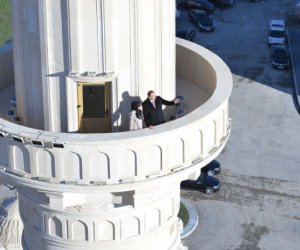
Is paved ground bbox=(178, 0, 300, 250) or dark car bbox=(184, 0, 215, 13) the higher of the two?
dark car bbox=(184, 0, 215, 13)

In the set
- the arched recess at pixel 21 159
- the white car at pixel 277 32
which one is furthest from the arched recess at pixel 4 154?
the white car at pixel 277 32

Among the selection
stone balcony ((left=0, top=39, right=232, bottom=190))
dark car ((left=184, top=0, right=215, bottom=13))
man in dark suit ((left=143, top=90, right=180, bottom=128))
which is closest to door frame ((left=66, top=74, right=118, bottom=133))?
man in dark suit ((left=143, top=90, right=180, bottom=128))

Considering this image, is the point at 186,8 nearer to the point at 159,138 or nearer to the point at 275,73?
the point at 275,73

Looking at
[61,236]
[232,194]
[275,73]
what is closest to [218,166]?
[232,194]

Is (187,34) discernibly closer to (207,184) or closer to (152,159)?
(207,184)

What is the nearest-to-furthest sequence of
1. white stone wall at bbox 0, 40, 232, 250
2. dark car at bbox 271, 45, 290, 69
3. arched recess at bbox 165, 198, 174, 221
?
white stone wall at bbox 0, 40, 232, 250
arched recess at bbox 165, 198, 174, 221
dark car at bbox 271, 45, 290, 69

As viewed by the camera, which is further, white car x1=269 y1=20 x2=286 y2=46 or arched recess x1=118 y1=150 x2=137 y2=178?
white car x1=269 y1=20 x2=286 y2=46

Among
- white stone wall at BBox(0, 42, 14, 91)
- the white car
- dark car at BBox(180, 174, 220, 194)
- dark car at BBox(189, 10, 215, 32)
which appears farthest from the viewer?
dark car at BBox(189, 10, 215, 32)

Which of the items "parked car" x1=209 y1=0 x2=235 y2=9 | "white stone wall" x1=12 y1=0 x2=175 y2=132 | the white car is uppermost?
"white stone wall" x1=12 y1=0 x2=175 y2=132

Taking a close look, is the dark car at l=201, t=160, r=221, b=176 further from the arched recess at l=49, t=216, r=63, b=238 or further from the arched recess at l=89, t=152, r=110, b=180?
the arched recess at l=89, t=152, r=110, b=180
